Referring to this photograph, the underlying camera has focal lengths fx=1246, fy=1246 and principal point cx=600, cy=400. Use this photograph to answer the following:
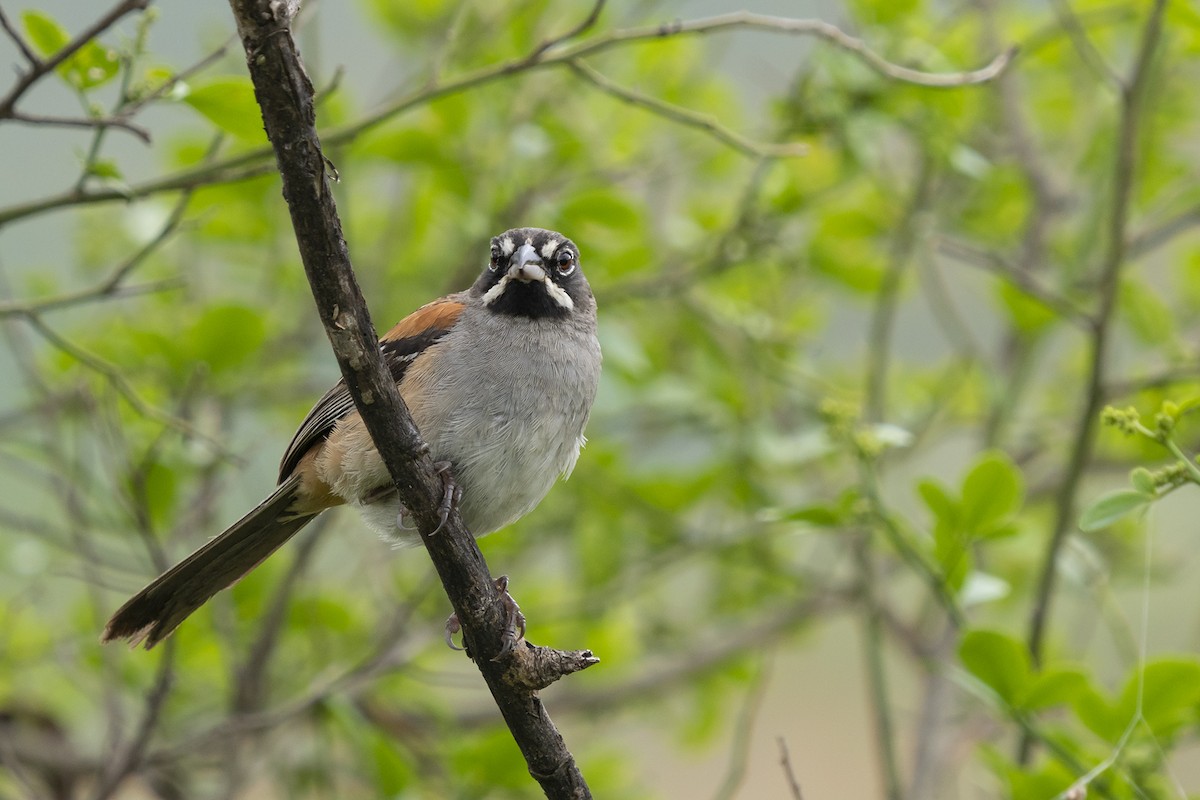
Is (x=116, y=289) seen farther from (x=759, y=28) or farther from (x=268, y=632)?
(x=759, y=28)

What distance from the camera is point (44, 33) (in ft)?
10.7

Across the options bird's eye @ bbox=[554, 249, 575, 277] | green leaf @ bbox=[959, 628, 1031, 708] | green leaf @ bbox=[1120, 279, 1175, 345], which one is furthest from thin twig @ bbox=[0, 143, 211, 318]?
green leaf @ bbox=[1120, 279, 1175, 345]

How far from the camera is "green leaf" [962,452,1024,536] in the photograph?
3348 millimetres

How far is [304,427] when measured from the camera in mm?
4297

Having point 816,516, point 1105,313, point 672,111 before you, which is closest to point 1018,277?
point 1105,313

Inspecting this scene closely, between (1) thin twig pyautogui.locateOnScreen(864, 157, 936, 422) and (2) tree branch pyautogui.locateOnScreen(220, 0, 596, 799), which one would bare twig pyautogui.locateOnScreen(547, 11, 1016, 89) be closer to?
(2) tree branch pyautogui.locateOnScreen(220, 0, 596, 799)

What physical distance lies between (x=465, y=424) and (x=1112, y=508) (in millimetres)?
1930

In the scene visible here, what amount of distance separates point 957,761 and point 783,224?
3.01 metres

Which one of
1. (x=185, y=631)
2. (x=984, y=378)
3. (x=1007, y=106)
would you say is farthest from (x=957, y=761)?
(x=185, y=631)

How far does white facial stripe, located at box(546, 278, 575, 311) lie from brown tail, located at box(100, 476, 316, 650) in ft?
3.56

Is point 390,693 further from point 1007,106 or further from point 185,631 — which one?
point 1007,106

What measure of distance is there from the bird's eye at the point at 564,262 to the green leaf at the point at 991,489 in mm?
1701

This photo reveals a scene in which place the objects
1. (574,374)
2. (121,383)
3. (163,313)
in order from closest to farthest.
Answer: (121,383) → (574,374) → (163,313)

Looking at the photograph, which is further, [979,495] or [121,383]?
[121,383]
